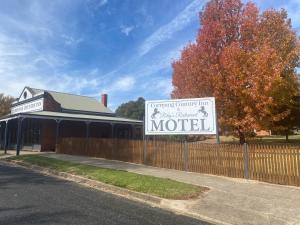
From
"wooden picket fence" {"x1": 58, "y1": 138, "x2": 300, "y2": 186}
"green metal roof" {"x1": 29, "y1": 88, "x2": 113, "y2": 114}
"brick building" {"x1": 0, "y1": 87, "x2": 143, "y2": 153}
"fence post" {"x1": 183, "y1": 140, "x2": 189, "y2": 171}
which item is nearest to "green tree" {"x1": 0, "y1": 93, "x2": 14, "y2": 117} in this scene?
"brick building" {"x1": 0, "y1": 87, "x2": 143, "y2": 153}

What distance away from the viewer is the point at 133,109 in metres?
101

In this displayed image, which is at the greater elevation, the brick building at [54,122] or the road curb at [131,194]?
the brick building at [54,122]

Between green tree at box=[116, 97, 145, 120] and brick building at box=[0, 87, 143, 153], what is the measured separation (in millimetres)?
51756

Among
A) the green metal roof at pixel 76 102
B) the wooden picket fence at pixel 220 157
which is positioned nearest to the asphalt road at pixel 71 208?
the wooden picket fence at pixel 220 157

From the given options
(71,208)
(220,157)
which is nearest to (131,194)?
(71,208)

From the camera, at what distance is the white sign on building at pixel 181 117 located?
15.9 meters

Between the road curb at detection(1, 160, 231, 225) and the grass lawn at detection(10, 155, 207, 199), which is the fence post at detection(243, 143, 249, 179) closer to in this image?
the grass lawn at detection(10, 155, 207, 199)

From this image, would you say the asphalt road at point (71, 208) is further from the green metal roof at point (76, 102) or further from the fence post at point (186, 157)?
the green metal roof at point (76, 102)

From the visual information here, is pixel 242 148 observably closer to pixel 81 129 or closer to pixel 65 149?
pixel 65 149

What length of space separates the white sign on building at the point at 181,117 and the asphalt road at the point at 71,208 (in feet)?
23.3

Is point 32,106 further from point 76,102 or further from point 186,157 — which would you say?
point 186,157

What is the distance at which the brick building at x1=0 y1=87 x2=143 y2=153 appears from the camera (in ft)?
93.9

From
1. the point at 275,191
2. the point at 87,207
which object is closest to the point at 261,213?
the point at 275,191

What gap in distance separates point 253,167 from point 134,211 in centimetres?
621
